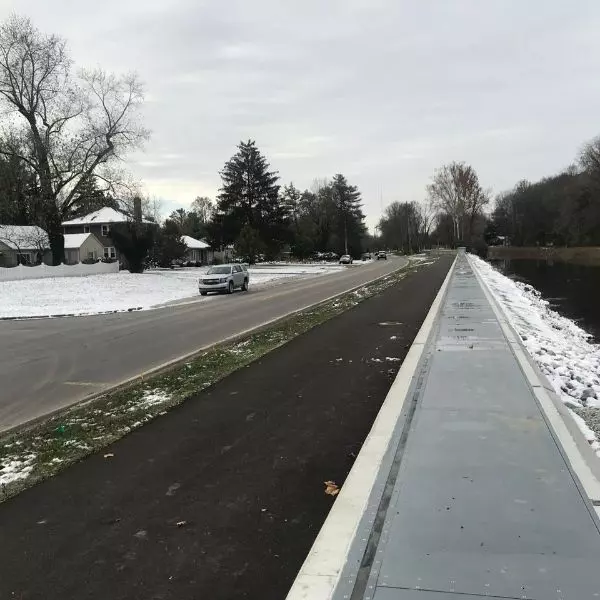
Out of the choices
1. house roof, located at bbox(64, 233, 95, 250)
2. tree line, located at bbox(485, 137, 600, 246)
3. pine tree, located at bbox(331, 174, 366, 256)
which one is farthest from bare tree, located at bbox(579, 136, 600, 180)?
house roof, located at bbox(64, 233, 95, 250)

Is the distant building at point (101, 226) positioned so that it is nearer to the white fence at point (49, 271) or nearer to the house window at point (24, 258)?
the house window at point (24, 258)

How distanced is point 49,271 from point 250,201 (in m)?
39.7

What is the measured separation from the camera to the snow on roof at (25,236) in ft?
176

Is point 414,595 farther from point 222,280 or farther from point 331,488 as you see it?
point 222,280

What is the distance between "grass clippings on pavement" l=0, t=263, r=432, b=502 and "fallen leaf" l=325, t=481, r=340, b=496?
218 cm

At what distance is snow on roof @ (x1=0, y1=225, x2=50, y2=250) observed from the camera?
53.7 meters

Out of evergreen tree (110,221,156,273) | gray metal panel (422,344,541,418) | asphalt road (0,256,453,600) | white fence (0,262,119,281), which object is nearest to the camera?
asphalt road (0,256,453,600)

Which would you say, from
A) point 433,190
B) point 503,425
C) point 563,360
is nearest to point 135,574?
point 503,425

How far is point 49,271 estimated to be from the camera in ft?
146

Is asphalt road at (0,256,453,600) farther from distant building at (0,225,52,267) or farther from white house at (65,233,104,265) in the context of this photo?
white house at (65,233,104,265)

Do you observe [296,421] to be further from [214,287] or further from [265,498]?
[214,287]

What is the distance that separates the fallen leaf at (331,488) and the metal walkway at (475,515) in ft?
1.08

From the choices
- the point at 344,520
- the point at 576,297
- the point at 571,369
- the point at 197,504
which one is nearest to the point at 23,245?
the point at 576,297

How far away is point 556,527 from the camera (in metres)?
3.62
